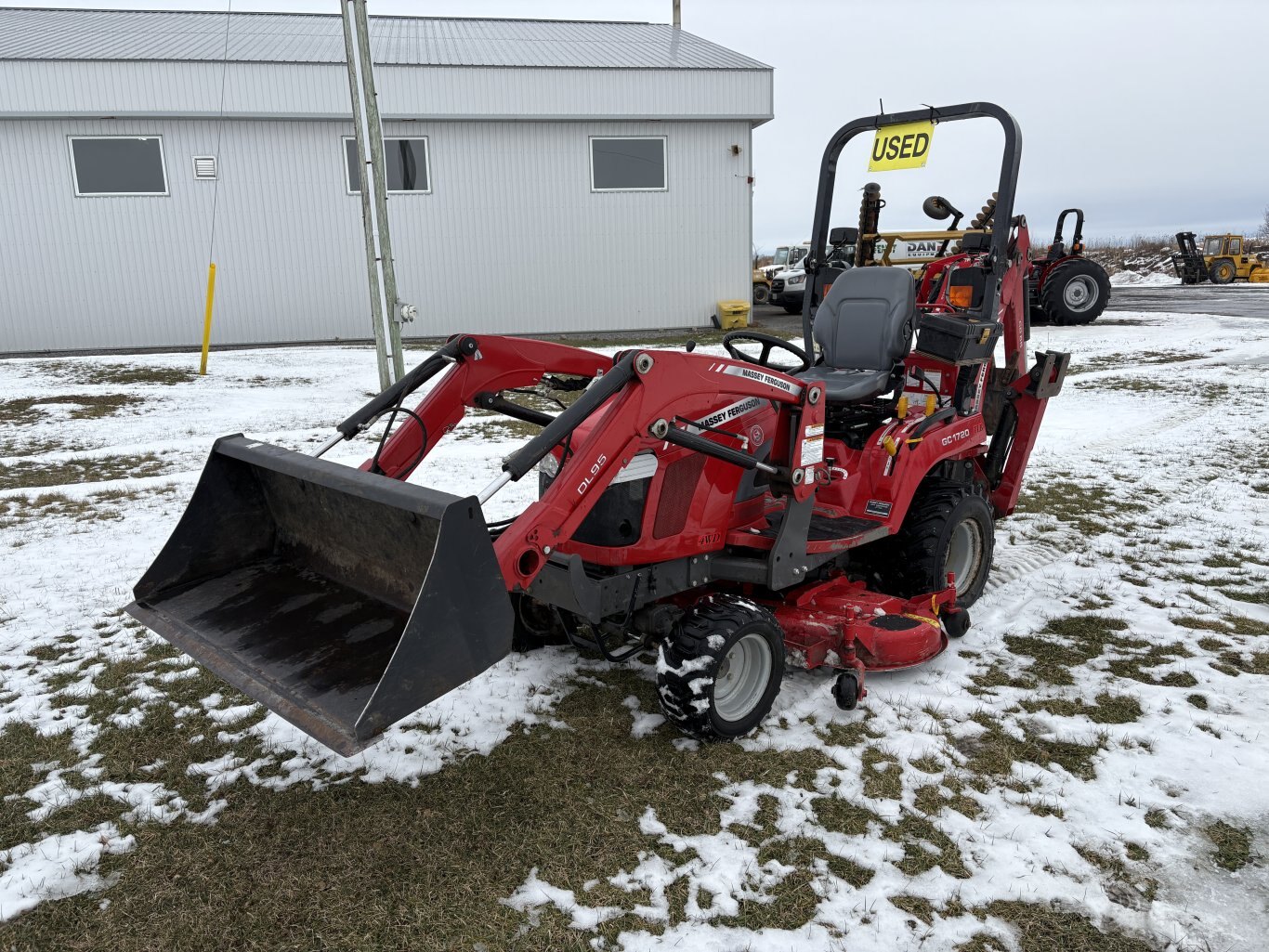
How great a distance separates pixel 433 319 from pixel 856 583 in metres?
14.6

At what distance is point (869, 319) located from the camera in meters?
4.75

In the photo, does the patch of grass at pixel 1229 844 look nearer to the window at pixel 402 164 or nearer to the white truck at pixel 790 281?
the window at pixel 402 164

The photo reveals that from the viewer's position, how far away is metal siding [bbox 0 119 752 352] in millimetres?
15914

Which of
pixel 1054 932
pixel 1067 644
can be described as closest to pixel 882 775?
pixel 1054 932

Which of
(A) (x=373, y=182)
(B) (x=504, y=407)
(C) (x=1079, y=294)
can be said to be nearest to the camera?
(B) (x=504, y=407)

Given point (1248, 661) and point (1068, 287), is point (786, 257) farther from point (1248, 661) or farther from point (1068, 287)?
point (1248, 661)

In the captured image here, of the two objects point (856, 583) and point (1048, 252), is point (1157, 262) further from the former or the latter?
point (856, 583)

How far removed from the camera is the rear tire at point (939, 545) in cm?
458

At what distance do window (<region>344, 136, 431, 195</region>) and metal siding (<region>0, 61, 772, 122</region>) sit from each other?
59cm

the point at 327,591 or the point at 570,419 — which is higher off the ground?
the point at 570,419

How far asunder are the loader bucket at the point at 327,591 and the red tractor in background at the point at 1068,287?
57.6ft

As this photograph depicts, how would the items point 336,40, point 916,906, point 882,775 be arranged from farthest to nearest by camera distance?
point 336,40 → point 882,775 → point 916,906

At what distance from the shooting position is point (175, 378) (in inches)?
497

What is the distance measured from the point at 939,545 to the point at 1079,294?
16.6 m
